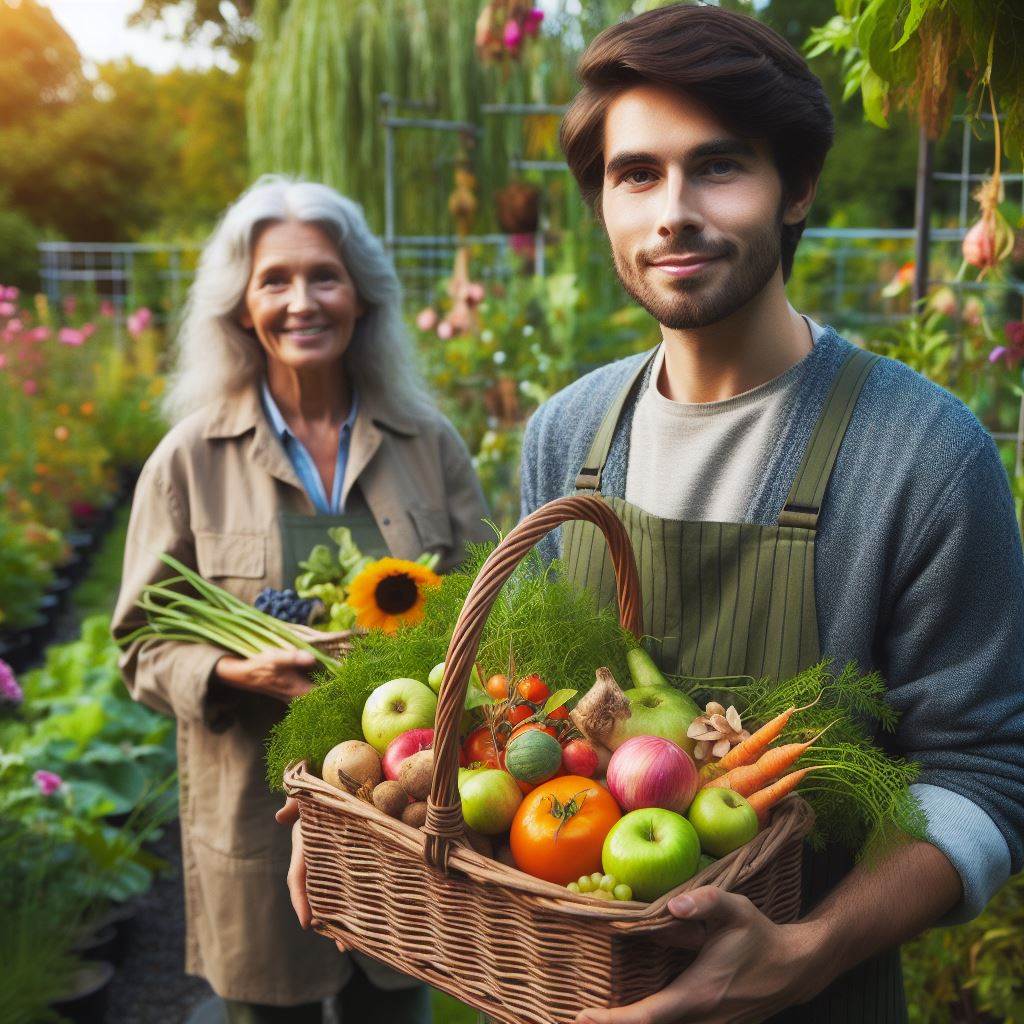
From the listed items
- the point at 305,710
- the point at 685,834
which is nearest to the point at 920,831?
the point at 685,834

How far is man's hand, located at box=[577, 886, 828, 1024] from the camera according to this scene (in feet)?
3.73

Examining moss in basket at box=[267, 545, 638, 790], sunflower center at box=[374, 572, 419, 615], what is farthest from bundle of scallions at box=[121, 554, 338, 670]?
moss in basket at box=[267, 545, 638, 790]

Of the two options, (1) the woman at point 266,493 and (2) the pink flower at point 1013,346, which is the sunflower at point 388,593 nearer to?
(1) the woman at point 266,493

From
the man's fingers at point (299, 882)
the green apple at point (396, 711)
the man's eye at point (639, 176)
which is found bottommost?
the man's fingers at point (299, 882)

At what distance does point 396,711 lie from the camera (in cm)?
147

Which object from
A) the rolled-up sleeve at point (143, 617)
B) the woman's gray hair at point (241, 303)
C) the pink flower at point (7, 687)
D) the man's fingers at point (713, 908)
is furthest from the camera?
the pink flower at point (7, 687)

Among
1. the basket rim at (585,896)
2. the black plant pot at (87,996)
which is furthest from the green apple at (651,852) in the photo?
the black plant pot at (87,996)

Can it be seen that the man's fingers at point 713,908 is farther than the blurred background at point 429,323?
No

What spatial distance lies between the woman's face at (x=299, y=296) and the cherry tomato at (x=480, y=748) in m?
1.52

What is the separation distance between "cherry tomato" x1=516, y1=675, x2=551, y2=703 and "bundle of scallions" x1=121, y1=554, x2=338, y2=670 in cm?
90

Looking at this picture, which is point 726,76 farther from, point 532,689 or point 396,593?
point 396,593

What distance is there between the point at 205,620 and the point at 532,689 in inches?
52.9

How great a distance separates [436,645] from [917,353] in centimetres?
183

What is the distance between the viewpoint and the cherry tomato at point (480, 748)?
1.39 meters
